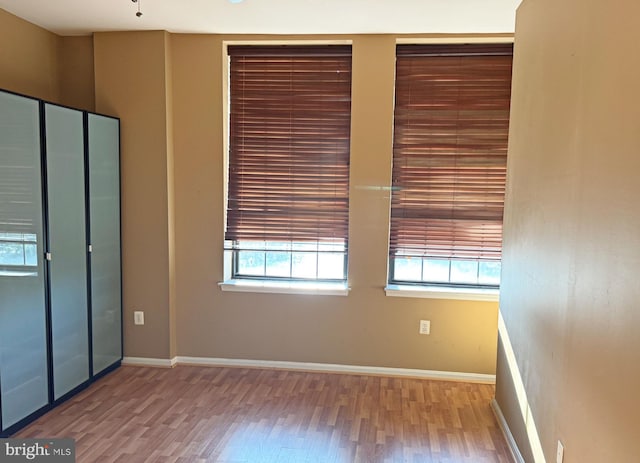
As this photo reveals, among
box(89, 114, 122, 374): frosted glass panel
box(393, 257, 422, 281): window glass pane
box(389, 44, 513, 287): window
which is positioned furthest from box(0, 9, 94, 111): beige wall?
box(393, 257, 422, 281): window glass pane

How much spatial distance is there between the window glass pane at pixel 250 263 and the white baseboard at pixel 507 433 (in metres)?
2.07

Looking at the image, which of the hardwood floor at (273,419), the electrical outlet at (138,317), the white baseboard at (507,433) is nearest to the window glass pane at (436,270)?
the hardwood floor at (273,419)

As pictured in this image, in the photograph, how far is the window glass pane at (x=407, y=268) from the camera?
371cm

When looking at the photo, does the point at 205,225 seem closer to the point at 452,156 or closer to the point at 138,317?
the point at 138,317

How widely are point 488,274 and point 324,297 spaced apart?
1340mm

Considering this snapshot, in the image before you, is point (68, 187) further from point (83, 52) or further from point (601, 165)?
point (601, 165)

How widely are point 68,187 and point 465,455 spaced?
9.97 ft

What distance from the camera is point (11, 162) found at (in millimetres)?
2633

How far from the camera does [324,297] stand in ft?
12.2

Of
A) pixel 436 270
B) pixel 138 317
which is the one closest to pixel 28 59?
pixel 138 317

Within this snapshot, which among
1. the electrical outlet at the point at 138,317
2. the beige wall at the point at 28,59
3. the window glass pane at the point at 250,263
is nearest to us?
the beige wall at the point at 28,59

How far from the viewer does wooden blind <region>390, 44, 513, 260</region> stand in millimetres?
3480

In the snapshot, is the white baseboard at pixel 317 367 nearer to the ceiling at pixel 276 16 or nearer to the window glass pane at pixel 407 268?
the window glass pane at pixel 407 268

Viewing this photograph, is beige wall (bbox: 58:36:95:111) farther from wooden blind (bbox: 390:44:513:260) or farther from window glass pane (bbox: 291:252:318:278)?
wooden blind (bbox: 390:44:513:260)
